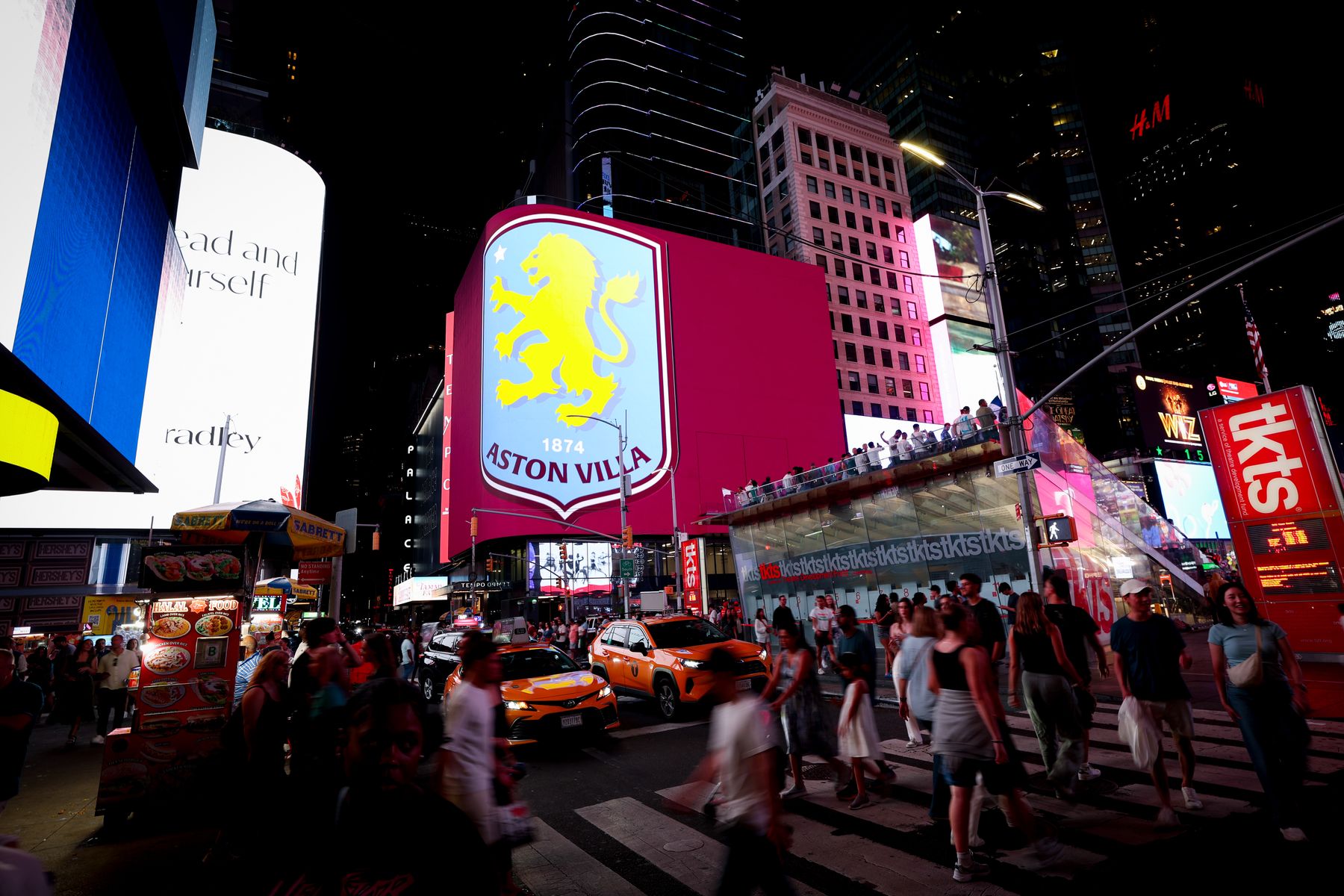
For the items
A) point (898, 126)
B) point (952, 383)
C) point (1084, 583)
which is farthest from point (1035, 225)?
point (1084, 583)

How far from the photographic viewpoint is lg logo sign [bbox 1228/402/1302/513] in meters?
11.4

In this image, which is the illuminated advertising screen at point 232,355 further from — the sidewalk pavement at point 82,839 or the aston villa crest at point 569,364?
the sidewalk pavement at point 82,839

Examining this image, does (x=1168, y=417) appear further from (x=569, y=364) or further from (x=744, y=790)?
(x=744, y=790)

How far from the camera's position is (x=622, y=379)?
1829 inches

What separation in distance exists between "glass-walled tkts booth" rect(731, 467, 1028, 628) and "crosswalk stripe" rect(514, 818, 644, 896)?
16621mm

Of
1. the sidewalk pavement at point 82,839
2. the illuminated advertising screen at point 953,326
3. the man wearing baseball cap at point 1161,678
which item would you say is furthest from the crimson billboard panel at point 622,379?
the man wearing baseball cap at point 1161,678

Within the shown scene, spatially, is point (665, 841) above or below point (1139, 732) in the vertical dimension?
below

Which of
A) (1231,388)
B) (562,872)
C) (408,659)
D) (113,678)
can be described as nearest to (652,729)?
(562,872)

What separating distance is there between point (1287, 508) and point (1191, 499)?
153 feet

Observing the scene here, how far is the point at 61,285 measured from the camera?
34.3 feet

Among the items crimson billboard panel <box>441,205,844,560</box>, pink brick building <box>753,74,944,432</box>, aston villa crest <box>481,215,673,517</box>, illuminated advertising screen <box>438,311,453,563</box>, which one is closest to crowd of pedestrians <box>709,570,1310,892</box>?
crimson billboard panel <box>441,205,844,560</box>

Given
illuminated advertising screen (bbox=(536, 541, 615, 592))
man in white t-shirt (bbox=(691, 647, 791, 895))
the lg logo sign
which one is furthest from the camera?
Answer: illuminated advertising screen (bbox=(536, 541, 615, 592))

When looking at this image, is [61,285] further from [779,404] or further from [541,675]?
[779,404]

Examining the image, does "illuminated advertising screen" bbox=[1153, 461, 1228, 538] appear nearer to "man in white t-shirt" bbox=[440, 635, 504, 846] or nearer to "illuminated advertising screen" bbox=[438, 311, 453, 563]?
"man in white t-shirt" bbox=[440, 635, 504, 846]
